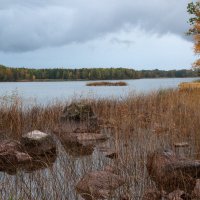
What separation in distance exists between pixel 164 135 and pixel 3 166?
12.0 feet

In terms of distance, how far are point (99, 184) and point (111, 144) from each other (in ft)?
9.82

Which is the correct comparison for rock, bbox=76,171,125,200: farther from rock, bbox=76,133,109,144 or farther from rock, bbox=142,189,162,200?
rock, bbox=76,133,109,144

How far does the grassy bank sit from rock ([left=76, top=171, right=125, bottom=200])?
125 mm

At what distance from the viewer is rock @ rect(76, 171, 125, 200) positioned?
5.32 metres

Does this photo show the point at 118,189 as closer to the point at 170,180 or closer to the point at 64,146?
the point at 170,180

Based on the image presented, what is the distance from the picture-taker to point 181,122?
984cm

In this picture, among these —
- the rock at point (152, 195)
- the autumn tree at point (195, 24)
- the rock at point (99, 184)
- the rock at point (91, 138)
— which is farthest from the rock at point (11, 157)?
the autumn tree at point (195, 24)

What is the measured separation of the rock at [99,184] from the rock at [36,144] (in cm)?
285

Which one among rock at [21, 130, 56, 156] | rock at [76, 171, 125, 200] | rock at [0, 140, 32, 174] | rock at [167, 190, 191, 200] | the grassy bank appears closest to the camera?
rock at [167, 190, 191, 200]

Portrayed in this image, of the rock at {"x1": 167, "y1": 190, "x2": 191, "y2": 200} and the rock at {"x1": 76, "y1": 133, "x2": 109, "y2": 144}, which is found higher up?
the rock at {"x1": 167, "y1": 190, "x2": 191, "y2": 200}

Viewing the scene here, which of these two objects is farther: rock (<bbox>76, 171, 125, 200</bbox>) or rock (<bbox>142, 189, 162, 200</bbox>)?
rock (<bbox>76, 171, 125, 200</bbox>)

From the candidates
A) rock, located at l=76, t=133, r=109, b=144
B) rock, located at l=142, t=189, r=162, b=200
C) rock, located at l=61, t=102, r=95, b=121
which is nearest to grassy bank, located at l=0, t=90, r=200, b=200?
rock, located at l=142, t=189, r=162, b=200

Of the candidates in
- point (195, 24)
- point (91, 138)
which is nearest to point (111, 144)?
point (91, 138)

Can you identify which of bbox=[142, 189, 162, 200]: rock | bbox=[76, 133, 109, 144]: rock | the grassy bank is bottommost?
bbox=[76, 133, 109, 144]: rock
